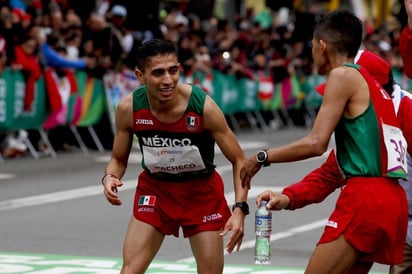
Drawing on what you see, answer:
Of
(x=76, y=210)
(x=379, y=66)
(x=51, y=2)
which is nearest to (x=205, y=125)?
(x=379, y=66)

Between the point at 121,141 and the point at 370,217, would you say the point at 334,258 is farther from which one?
the point at 121,141

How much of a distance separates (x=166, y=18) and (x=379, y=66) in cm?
2082

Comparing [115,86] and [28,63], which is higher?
[28,63]

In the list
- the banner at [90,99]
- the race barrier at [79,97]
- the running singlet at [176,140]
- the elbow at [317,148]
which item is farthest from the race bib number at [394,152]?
A: the banner at [90,99]

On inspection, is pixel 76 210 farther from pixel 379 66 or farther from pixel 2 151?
pixel 379 66

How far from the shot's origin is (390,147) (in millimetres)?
6910

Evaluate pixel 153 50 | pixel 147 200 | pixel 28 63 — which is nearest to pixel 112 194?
pixel 147 200

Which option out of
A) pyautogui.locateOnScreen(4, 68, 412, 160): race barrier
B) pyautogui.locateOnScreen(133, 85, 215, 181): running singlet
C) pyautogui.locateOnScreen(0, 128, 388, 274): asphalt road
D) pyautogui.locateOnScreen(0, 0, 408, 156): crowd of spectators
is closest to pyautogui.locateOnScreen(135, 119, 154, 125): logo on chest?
pyautogui.locateOnScreen(133, 85, 215, 181): running singlet

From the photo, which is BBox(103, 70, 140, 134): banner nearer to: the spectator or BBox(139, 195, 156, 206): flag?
the spectator

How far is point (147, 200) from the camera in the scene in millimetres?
8234

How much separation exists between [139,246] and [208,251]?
0.41m

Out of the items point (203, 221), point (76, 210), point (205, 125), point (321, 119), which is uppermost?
point (321, 119)

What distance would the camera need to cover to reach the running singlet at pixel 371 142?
22.5 feet

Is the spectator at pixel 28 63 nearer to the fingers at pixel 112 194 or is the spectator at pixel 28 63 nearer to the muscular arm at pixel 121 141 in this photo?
the muscular arm at pixel 121 141
